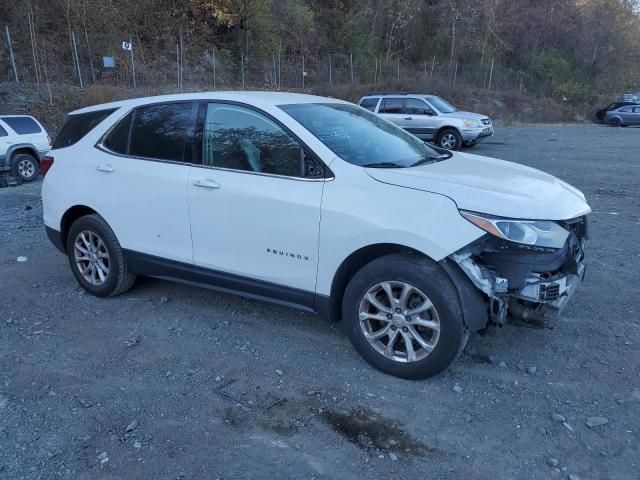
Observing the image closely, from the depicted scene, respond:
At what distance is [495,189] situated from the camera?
11.4 ft

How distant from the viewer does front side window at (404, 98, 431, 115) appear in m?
17.3

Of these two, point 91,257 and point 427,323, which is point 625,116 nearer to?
point 427,323

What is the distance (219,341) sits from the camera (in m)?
4.17

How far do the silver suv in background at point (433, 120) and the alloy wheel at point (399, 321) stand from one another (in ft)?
46.4

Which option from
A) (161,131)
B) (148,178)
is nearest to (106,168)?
(148,178)

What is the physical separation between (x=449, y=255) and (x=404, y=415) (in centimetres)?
99

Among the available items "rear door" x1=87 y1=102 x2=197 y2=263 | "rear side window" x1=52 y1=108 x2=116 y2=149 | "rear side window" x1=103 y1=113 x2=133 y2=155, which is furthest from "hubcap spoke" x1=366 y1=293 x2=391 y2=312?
"rear side window" x1=52 y1=108 x2=116 y2=149

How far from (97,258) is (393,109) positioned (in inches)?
557

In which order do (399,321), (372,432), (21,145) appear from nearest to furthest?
(372,432) < (399,321) < (21,145)

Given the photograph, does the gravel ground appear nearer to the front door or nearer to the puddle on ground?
the puddle on ground

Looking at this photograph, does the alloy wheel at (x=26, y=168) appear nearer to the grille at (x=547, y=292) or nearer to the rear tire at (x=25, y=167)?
the rear tire at (x=25, y=167)

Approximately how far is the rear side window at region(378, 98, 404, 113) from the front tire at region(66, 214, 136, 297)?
552 inches

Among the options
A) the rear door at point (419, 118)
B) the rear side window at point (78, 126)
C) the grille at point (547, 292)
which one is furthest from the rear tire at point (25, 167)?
the grille at point (547, 292)

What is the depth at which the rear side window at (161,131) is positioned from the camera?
4395 mm
